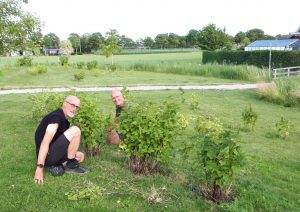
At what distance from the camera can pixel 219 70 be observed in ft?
95.8

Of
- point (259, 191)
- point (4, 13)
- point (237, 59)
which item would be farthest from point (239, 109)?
point (237, 59)

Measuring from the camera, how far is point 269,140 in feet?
36.9

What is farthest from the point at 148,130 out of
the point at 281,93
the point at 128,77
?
the point at 128,77

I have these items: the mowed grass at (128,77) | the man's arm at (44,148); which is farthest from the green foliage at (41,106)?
the mowed grass at (128,77)

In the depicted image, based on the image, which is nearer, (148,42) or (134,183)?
(134,183)

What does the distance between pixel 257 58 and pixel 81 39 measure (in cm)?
7302

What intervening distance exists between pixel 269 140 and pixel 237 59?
120ft

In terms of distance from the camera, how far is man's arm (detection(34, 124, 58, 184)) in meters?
6.14

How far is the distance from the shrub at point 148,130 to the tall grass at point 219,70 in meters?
20.6

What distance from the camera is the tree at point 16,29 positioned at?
1020cm

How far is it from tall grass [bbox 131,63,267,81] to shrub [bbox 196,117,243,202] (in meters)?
21.0

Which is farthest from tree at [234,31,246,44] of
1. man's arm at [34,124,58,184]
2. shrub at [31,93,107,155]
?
man's arm at [34,124,58,184]

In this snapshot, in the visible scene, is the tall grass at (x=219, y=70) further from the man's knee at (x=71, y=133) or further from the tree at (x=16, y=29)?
the man's knee at (x=71, y=133)

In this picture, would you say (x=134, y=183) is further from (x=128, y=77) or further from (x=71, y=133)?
(x=128, y=77)
